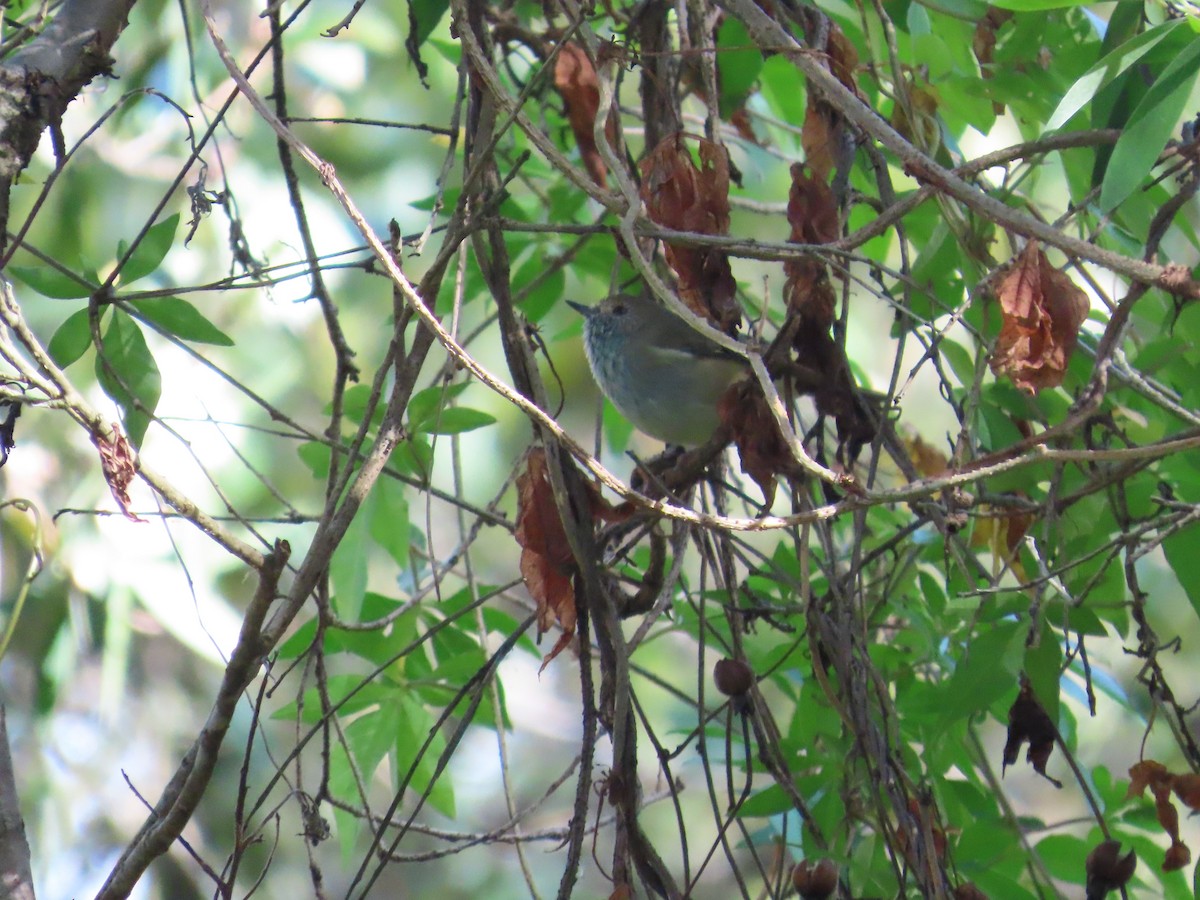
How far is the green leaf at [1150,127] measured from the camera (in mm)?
1544

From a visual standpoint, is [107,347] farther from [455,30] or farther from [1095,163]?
[1095,163]

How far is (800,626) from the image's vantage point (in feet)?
9.19

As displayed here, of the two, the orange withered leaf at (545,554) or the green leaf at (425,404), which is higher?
the green leaf at (425,404)

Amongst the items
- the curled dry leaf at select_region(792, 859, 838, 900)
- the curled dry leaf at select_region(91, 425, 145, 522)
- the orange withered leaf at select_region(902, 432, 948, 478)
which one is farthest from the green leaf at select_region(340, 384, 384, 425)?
the orange withered leaf at select_region(902, 432, 948, 478)

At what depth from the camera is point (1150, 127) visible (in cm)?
156

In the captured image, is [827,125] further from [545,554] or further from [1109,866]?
[1109,866]

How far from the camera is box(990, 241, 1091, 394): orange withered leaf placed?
1.62m

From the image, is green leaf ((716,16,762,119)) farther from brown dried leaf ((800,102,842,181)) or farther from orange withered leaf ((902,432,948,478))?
orange withered leaf ((902,432,948,478))

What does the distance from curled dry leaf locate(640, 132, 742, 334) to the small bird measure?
103 centimetres

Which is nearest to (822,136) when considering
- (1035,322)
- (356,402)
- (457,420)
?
(1035,322)

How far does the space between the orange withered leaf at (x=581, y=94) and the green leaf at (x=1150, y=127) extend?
1.09 metres

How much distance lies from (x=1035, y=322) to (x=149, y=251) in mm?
1426

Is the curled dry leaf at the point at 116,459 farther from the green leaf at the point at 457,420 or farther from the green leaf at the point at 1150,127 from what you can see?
the green leaf at the point at 1150,127

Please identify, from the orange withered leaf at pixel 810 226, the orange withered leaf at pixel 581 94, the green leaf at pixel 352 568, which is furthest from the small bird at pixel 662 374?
the orange withered leaf at pixel 810 226
